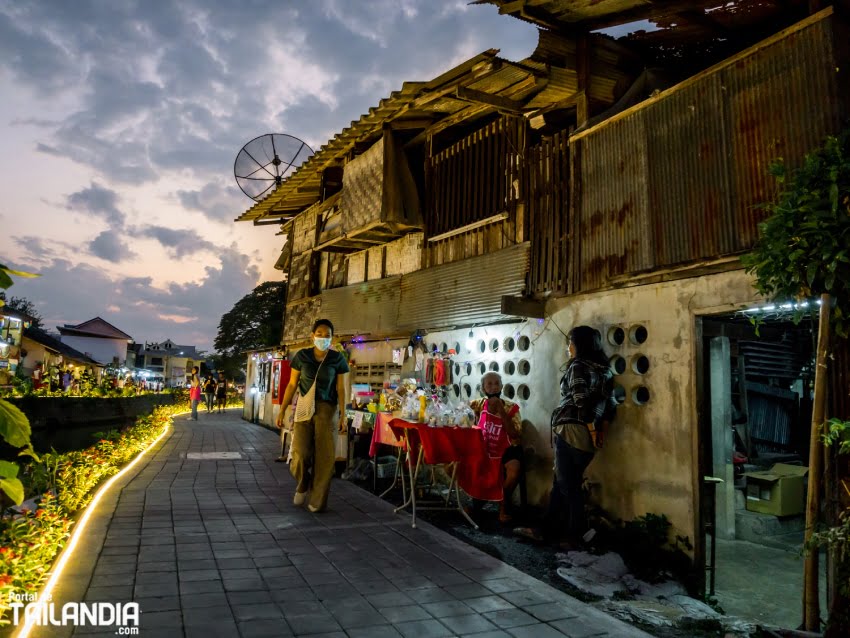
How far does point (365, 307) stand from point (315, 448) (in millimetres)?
6549

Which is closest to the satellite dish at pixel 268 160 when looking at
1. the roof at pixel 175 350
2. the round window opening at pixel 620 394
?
the round window opening at pixel 620 394

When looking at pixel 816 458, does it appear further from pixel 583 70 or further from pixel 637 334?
pixel 583 70

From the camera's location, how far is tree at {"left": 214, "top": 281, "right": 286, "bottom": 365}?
4172cm

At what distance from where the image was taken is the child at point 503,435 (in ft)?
24.5

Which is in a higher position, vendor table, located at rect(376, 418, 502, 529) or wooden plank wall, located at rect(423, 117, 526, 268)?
wooden plank wall, located at rect(423, 117, 526, 268)

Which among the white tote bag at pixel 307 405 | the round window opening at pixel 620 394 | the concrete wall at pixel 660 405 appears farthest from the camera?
the white tote bag at pixel 307 405

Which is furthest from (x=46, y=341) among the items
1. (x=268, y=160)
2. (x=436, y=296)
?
(x=436, y=296)

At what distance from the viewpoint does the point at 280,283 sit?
42688 mm

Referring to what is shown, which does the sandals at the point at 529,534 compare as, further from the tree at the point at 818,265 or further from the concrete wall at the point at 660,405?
the tree at the point at 818,265

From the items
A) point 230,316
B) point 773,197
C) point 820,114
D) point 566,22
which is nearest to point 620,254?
point 773,197

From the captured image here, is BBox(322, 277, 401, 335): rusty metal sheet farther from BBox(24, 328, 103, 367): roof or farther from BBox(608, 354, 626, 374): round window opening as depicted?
BBox(24, 328, 103, 367): roof

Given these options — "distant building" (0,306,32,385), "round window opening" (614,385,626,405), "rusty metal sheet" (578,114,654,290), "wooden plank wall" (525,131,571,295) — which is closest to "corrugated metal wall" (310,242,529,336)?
"wooden plank wall" (525,131,571,295)

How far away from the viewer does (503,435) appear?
7.57m

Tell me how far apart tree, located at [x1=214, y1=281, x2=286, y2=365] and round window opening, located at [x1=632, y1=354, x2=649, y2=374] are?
121ft
